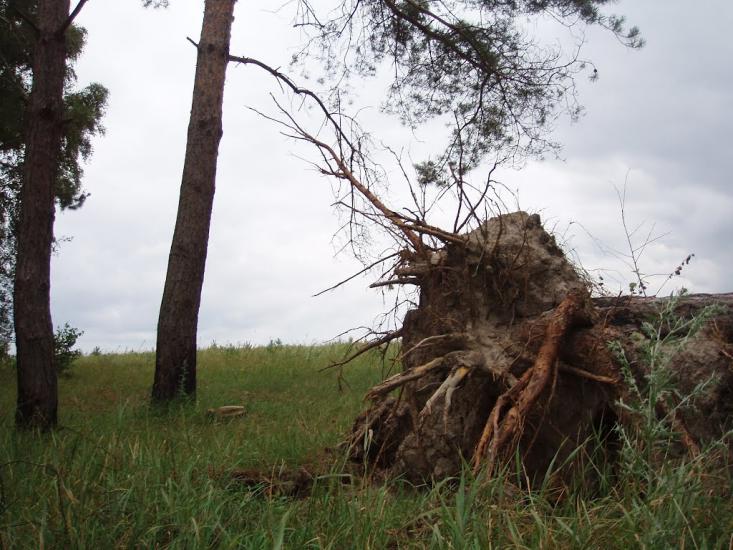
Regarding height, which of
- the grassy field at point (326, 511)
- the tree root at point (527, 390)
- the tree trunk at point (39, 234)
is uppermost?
the tree trunk at point (39, 234)

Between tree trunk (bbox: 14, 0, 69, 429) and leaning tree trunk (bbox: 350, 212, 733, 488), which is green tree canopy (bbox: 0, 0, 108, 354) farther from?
leaning tree trunk (bbox: 350, 212, 733, 488)

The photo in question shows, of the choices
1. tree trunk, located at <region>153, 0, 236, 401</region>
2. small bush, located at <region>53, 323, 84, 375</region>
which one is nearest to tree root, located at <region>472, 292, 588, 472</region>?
tree trunk, located at <region>153, 0, 236, 401</region>

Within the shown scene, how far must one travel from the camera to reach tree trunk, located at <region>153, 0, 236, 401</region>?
8.59m

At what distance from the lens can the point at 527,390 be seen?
13.5 ft

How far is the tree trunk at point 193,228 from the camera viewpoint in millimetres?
8586

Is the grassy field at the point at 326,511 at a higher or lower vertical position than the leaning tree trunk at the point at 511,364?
lower

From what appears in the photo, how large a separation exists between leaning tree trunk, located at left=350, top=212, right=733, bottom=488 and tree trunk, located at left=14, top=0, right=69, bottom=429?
12.4 feet

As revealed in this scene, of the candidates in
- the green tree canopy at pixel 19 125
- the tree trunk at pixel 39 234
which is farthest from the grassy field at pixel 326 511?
the green tree canopy at pixel 19 125

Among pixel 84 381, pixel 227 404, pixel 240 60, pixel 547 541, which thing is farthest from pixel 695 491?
pixel 84 381

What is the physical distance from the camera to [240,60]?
9531 mm

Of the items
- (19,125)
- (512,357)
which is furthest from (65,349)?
(512,357)

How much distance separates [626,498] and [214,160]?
701 cm

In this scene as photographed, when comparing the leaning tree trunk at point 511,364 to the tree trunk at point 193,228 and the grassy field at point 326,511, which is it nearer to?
the grassy field at point 326,511

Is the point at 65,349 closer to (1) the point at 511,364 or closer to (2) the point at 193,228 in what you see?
(2) the point at 193,228
